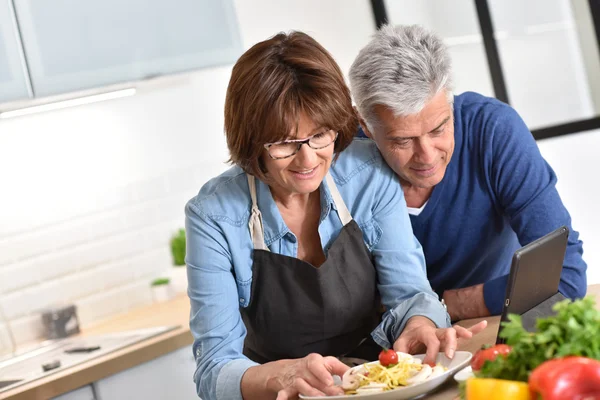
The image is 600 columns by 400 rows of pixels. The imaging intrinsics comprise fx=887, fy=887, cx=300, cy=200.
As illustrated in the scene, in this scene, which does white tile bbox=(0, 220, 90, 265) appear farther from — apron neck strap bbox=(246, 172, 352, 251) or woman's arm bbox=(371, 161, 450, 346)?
woman's arm bbox=(371, 161, 450, 346)

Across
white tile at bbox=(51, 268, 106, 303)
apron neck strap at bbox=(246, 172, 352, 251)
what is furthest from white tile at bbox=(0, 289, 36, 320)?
apron neck strap at bbox=(246, 172, 352, 251)

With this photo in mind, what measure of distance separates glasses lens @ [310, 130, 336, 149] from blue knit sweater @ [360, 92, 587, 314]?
407 millimetres

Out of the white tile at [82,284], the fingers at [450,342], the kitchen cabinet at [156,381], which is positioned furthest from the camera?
the white tile at [82,284]

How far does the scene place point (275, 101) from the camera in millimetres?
1755

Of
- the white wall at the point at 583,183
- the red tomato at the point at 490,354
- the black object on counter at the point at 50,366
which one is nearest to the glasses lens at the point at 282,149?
the red tomato at the point at 490,354

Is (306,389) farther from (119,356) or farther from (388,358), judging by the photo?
(119,356)

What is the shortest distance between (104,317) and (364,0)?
2.22m

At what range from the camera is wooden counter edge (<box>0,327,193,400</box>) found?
8.38ft

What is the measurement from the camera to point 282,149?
180 cm

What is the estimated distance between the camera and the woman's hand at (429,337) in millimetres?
1580

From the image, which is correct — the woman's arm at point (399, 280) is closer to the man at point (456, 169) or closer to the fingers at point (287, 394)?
the man at point (456, 169)

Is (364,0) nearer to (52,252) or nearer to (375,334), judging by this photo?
(52,252)

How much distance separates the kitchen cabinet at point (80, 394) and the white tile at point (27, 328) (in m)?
0.77

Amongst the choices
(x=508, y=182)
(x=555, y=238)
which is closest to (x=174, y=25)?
(x=508, y=182)
